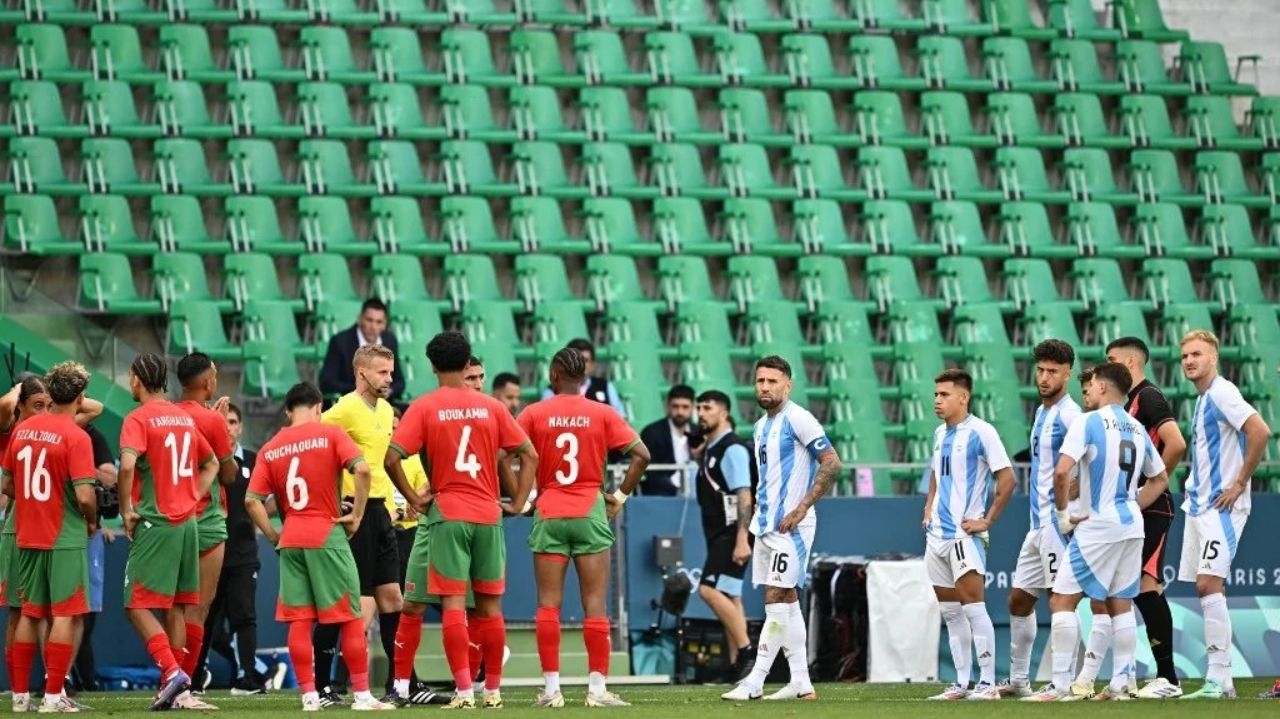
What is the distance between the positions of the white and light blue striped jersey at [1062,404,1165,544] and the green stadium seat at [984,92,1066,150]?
11.7 m

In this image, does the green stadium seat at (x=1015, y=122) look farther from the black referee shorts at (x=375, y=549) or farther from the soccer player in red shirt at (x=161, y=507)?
the soccer player in red shirt at (x=161, y=507)

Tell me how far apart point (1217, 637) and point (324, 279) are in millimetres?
9888

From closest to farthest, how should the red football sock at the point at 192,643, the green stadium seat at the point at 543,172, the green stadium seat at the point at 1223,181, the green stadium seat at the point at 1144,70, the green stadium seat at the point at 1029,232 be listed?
the red football sock at the point at 192,643, the green stadium seat at the point at 543,172, the green stadium seat at the point at 1029,232, the green stadium seat at the point at 1223,181, the green stadium seat at the point at 1144,70

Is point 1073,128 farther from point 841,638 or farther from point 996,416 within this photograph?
point 841,638

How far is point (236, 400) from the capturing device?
18.0 m

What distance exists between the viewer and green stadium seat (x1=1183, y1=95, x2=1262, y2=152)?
23.3 meters

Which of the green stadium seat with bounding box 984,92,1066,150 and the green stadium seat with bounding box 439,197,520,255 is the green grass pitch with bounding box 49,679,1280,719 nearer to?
the green stadium seat with bounding box 439,197,520,255

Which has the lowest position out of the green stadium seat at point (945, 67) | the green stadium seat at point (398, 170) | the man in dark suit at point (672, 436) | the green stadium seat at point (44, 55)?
the man in dark suit at point (672, 436)

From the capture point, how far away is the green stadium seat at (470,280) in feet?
63.4

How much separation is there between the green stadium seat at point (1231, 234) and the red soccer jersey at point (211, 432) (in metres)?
14.1

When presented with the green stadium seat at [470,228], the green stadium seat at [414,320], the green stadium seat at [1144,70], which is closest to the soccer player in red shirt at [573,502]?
the green stadium seat at [414,320]

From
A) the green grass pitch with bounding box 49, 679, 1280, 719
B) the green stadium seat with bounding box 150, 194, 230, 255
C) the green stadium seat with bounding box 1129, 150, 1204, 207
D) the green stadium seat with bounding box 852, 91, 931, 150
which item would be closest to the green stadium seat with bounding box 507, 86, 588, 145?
the green stadium seat with bounding box 852, 91, 931, 150

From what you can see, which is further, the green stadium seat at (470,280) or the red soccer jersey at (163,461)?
the green stadium seat at (470,280)

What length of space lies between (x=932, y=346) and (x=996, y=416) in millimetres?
1041
